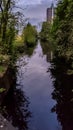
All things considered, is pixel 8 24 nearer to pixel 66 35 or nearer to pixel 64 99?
pixel 66 35

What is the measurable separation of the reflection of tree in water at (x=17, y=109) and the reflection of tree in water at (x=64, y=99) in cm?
165

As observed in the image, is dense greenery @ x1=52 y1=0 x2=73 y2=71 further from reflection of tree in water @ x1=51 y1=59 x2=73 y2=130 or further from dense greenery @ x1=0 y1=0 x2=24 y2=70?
dense greenery @ x1=0 y1=0 x2=24 y2=70

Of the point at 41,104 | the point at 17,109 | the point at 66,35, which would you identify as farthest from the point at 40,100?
the point at 66,35

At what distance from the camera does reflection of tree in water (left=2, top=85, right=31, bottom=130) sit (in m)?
17.5

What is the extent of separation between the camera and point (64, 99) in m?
22.9

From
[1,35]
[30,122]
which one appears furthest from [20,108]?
[1,35]

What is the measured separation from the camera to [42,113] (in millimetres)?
19375

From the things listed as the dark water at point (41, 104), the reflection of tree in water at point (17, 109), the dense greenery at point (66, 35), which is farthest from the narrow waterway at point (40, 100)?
the dense greenery at point (66, 35)

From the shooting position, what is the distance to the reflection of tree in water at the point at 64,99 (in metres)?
17.8

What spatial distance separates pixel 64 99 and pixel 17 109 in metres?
3.52

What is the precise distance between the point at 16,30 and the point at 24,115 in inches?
489

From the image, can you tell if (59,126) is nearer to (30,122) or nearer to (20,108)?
(30,122)

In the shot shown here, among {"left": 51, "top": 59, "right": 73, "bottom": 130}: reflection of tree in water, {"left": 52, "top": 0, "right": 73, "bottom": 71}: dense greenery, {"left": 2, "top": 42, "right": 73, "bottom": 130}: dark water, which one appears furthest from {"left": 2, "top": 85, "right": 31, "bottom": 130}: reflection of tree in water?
{"left": 52, "top": 0, "right": 73, "bottom": 71}: dense greenery

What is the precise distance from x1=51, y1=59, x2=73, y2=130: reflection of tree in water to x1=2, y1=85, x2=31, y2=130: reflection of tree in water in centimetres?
165
